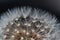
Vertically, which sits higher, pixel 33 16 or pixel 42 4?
pixel 42 4

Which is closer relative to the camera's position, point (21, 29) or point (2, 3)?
point (21, 29)

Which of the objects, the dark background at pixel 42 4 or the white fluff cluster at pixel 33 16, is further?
the dark background at pixel 42 4

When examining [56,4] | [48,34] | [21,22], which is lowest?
[48,34]

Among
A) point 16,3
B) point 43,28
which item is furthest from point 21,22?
point 16,3

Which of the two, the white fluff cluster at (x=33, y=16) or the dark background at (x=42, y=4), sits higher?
the dark background at (x=42, y=4)

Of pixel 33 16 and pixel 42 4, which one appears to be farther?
pixel 42 4

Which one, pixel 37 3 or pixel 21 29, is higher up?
pixel 37 3

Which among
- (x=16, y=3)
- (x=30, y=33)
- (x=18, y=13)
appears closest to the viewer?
(x=30, y=33)

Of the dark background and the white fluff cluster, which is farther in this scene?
the dark background

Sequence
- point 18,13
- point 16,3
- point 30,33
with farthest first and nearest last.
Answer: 1. point 16,3
2. point 18,13
3. point 30,33

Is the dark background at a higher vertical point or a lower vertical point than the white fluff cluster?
higher

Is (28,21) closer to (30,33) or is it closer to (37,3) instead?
(30,33)
